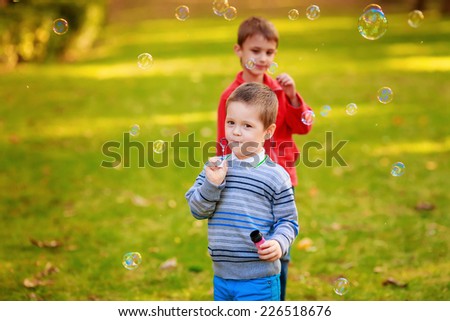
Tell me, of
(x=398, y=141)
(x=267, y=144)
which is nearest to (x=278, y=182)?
(x=267, y=144)

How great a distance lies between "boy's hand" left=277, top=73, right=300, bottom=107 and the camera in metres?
3.77

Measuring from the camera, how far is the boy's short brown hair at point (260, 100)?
308 cm

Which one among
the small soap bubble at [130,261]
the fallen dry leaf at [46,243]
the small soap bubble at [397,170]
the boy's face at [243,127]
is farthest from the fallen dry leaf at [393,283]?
the fallen dry leaf at [46,243]

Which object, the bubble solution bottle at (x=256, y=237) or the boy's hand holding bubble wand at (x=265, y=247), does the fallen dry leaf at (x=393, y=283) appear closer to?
the boy's hand holding bubble wand at (x=265, y=247)

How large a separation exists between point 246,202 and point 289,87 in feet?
3.30

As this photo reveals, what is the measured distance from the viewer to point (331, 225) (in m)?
5.83

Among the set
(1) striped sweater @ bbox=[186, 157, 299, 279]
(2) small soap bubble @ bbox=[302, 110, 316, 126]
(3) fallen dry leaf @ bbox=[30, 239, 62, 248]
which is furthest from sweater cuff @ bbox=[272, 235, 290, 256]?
(3) fallen dry leaf @ bbox=[30, 239, 62, 248]

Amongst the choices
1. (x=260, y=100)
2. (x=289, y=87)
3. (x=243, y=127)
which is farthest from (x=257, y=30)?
(x=243, y=127)

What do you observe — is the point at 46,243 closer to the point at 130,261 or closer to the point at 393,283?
the point at 130,261

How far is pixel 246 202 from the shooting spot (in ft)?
10.1

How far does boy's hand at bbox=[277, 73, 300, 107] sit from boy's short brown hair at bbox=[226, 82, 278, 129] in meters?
0.63

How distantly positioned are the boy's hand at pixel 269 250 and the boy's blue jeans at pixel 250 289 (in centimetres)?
18

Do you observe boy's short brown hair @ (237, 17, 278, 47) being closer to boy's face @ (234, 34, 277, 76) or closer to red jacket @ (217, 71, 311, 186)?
boy's face @ (234, 34, 277, 76)

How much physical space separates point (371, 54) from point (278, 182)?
44.1ft
